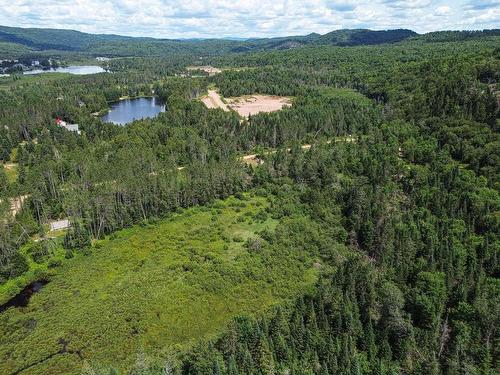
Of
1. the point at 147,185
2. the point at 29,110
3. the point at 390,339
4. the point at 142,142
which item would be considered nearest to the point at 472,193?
the point at 390,339

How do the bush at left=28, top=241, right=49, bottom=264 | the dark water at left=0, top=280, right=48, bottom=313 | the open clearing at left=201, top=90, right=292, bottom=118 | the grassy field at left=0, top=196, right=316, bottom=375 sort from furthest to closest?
the open clearing at left=201, top=90, right=292, bottom=118
the bush at left=28, top=241, right=49, bottom=264
the dark water at left=0, top=280, right=48, bottom=313
the grassy field at left=0, top=196, right=316, bottom=375

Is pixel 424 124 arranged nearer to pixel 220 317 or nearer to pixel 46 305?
pixel 220 317

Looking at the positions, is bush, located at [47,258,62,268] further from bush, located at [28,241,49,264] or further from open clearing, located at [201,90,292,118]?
open clearing, located at [201,90,292,118]

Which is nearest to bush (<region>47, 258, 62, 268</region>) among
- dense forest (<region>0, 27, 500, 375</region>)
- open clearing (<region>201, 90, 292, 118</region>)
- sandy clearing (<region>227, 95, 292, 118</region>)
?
dense forest (<region>0, 27, 500, 375</region>)

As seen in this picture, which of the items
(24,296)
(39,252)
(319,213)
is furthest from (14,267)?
(319,213)

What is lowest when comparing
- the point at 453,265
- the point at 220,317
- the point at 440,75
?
the point at 220,317

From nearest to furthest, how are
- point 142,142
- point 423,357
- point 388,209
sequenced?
point 423,357
point 388,209
point 142,142
